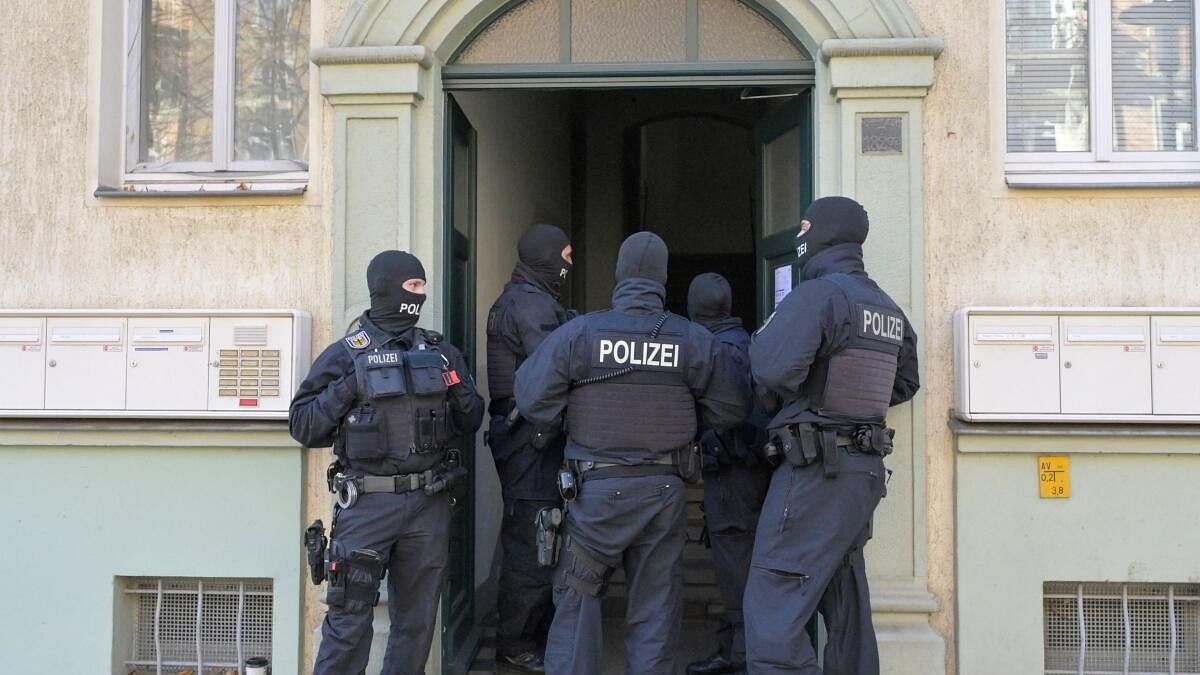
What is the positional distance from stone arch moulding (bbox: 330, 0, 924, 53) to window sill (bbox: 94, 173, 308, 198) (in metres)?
0.69

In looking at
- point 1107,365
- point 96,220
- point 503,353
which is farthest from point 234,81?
point 1107,365

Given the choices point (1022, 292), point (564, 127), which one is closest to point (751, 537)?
point (1022, 292)

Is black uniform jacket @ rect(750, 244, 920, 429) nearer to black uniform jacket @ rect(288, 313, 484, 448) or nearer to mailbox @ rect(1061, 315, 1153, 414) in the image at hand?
mailbox @ rect(1061, 315, 1153, 414)

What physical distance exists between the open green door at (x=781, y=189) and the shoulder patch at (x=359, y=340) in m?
2.06

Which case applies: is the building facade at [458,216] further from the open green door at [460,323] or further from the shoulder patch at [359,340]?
the shoulder patch at [359,340]

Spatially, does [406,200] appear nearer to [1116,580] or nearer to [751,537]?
[751,537]

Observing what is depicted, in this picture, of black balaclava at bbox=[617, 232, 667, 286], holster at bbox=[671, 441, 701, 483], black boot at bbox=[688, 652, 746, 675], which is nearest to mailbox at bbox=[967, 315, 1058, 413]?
holster at bbox=[671, 441, 701, 483]

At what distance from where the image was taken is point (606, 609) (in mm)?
6059

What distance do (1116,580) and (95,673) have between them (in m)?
4.54

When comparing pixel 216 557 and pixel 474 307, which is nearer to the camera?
pixel 216 557

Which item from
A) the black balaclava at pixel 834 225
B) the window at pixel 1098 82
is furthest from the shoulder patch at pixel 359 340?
the window at pixel 1098 82

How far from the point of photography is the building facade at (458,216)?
4496mm

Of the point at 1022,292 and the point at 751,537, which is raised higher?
the point at 1022,292

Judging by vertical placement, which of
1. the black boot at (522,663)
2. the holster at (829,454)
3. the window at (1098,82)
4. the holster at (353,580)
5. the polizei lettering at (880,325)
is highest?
the window at (1098,82)
